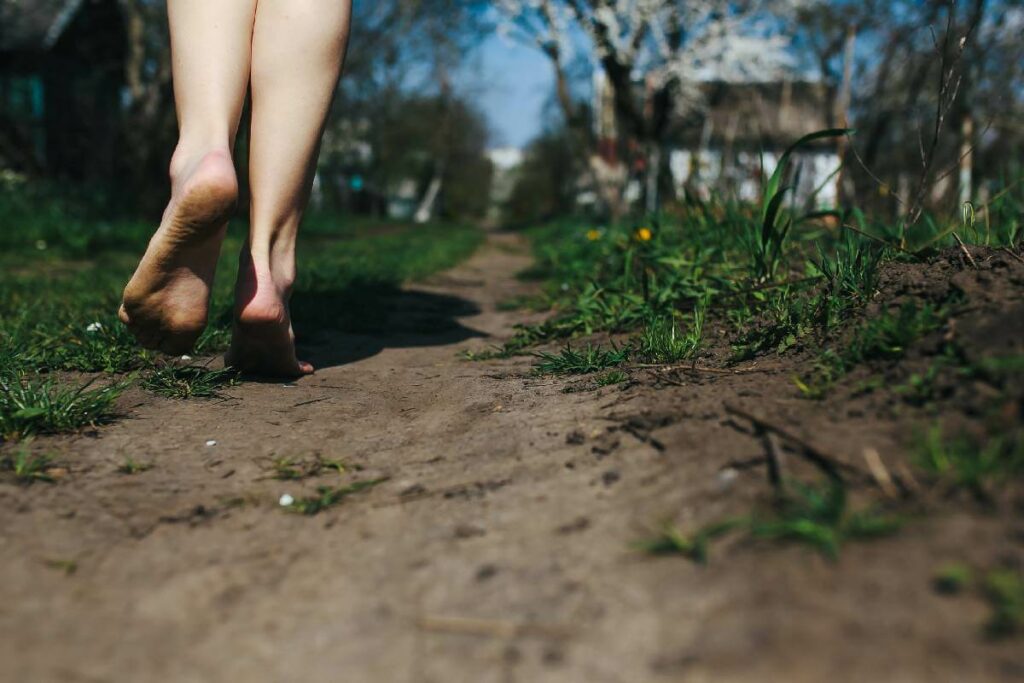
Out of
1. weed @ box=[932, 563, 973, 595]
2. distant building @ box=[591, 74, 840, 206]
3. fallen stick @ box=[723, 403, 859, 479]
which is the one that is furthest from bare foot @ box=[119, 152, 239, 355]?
distant building @ box=[591, 74, 840, 206]

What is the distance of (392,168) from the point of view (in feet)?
108

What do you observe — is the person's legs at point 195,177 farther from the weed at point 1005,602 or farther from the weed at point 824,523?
the weed at point 1005,602

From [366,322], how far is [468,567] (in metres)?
2.17

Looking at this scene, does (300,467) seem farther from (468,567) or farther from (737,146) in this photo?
(737,146)

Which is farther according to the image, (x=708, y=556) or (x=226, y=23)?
(x=226, y=23)

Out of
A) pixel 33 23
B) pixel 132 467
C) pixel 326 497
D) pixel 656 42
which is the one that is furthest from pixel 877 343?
pixel 33 23

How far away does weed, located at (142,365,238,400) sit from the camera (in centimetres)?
186

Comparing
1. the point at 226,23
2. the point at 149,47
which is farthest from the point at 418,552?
the point at 149,47

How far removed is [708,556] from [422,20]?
63.9 feet

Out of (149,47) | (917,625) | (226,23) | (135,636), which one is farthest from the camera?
(149,47)

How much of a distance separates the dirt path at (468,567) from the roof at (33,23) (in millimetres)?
15943

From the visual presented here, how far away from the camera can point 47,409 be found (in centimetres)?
158

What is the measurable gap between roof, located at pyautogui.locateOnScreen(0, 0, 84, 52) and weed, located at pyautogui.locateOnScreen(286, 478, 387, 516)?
16.2 meters

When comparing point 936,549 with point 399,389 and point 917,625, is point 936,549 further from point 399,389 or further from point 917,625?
point 399,389
